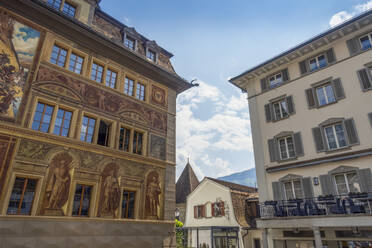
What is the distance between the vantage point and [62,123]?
11.1 meters

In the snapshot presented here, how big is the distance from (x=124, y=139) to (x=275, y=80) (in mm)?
11956

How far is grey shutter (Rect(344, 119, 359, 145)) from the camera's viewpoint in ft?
43.5

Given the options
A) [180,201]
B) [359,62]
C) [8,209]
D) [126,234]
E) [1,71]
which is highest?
[359,62]

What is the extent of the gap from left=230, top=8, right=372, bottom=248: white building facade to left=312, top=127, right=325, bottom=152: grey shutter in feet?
0.18

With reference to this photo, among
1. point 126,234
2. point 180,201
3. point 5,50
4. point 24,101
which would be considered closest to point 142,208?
point 126,234

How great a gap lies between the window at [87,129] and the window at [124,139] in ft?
5.28

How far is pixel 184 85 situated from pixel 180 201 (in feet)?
75.1

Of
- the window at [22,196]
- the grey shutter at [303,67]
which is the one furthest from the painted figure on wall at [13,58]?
the grey shutter at [303,67]

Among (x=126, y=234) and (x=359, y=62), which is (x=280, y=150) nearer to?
(x=359, y=62)

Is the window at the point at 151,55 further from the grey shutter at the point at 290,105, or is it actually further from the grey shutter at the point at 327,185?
the grey shutter at the point at 327,185

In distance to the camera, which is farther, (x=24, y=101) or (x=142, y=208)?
(x=142, y=208)

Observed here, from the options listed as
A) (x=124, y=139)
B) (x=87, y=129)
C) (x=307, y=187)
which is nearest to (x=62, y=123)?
(x=87, y=129)

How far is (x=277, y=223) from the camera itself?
13398 millimetres

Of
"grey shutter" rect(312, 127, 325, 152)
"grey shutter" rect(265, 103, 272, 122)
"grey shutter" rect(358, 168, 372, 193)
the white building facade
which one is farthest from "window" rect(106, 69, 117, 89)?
"grey shutter" rect(358, 168, 372, 193)
